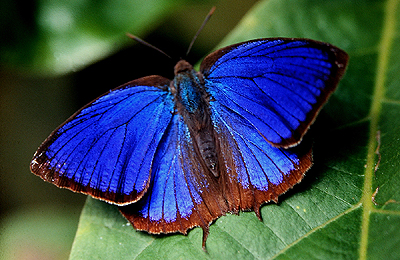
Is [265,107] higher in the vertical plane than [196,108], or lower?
higher

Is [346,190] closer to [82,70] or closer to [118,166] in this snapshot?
[118,166]

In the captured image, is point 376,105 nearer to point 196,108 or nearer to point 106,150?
point 196,108

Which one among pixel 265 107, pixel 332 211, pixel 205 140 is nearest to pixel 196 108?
pixel 205 140

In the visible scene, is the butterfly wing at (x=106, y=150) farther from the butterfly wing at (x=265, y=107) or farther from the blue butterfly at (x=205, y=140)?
the butterfly wing at (x=265, y=107)

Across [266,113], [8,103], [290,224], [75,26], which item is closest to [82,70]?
[75,26]

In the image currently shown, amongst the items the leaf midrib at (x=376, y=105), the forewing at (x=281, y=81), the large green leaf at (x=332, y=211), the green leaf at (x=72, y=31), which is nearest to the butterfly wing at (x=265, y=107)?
the forewing at (x=281, y=81)

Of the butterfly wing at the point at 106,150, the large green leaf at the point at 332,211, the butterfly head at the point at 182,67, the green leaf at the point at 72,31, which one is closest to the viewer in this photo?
the large green leaf at the point at 332,211

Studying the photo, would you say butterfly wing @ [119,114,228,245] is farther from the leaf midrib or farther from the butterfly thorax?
the leaf midrib
